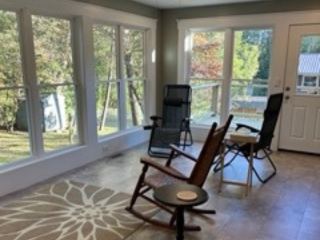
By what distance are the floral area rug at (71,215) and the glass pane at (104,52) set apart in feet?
6.00

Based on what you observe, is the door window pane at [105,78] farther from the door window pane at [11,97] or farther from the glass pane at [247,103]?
the glass pane at [247,103]

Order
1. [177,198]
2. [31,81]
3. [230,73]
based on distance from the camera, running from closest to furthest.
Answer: [177,198] → [31,81] → [230,73]

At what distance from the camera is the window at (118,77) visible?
4.32m

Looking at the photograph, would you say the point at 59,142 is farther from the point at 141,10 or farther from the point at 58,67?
the point at 141,10

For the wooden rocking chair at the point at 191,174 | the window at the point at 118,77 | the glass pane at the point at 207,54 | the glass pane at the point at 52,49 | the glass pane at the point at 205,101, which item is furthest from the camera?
the glass pane at the point at 205,101

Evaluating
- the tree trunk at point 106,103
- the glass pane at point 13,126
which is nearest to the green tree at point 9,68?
the glass pane at point 13,126

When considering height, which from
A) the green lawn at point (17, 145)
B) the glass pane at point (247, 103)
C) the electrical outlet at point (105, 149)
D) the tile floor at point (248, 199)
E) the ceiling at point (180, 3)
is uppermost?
the ceiling at point (180, 3)

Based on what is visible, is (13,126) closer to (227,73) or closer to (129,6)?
(129,6)

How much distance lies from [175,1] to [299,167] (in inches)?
122

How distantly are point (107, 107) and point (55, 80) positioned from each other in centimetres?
103

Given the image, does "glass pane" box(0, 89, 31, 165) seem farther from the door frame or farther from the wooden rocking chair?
the door frame

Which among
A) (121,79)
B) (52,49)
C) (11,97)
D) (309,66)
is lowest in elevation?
(11,97)

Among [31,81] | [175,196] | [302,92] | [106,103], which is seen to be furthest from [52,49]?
[302,92]

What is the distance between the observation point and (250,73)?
4941 millimetres
